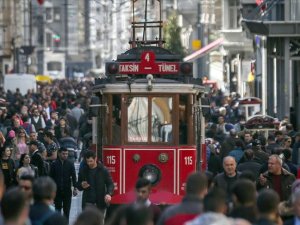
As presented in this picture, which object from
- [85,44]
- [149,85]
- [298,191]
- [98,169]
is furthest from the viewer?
[85,44]

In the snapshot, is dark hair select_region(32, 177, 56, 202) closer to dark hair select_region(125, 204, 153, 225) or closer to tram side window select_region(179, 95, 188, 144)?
dark hair select_region(125, 204, 153, 225)

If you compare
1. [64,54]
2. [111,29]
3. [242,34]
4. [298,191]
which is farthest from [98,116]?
[64,54]

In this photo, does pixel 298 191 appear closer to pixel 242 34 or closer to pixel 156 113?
pixel 156 113

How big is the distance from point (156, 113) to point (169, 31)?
2507 inches

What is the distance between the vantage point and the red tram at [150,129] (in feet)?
74.7

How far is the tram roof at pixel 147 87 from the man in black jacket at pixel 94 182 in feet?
6.17

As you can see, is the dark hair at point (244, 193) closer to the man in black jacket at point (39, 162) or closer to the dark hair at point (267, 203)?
the dark hair at point (267, 203)

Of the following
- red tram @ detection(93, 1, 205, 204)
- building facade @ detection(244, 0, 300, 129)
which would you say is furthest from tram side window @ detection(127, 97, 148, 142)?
building facade @ detection(244, 0, 300, 129)

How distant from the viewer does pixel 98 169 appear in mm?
21344

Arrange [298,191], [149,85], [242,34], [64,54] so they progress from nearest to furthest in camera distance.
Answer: [298,191] → [149,85] → [242,34] → [64,54]

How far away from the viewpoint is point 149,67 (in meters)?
23.7

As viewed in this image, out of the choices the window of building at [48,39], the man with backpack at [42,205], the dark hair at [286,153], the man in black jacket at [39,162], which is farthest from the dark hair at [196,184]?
the window of building at [48,39]

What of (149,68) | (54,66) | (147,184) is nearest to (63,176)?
(149,68)

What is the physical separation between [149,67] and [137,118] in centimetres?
108
